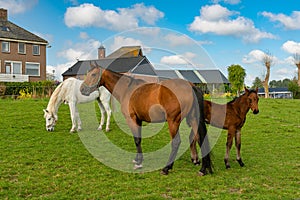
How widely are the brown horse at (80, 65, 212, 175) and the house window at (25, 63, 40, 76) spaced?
38391 millimetres

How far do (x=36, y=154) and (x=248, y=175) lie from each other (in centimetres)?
501

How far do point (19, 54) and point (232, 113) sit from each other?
39939mm

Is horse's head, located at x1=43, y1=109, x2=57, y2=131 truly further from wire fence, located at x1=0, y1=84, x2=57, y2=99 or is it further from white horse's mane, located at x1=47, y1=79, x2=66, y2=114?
wire fence, located at x1=0, y1=84, x2=57, y2=99

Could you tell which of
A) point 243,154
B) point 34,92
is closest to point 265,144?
point 243,154

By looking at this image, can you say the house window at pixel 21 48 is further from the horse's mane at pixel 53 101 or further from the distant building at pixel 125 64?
the horse's mane at pixel 53 101

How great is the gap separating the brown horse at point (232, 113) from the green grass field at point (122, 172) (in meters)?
0.74

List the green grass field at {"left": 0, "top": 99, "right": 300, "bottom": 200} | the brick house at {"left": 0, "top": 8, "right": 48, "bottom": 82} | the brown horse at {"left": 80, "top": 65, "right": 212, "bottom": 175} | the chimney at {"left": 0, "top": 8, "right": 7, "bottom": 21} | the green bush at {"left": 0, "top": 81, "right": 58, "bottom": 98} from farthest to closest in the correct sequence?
the chimney at {"left": 0, "top": 8, "right": 7, "bottom": 21}
the brick house at {"left": 0, "top": 8, "right": 48, "bottom": 82}
the green bush at {"left": 0, "top": 81, "right": 58, "bottom": 98}
the brown horse at {"left": 80, "top": 65, "right": 212, "bottom": 175}
the green grass field at {"left": 0, "top": 99, "right": 300, "bottom": 200}

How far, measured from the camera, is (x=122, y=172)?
243 inches

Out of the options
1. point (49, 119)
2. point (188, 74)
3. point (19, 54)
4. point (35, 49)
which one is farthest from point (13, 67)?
point (49, 119)

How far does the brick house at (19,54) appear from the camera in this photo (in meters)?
39.3

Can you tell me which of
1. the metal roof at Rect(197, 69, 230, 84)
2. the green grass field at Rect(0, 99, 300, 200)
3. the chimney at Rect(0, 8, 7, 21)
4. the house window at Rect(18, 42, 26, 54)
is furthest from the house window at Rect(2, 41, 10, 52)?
the green grass field at Rect(0, 99, 300, 200)

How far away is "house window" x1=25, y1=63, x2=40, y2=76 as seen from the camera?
41.9 m

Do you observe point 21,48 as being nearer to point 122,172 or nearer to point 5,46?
point 5,46

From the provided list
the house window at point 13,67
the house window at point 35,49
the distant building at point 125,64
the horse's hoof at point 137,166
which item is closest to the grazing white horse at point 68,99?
the distant building at point 125,64
